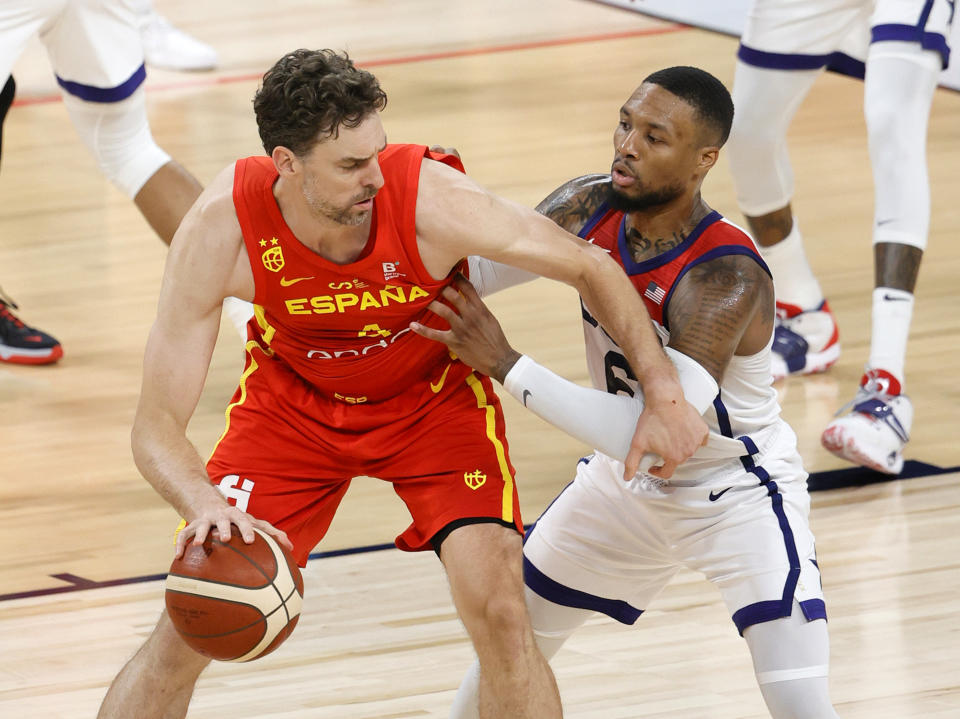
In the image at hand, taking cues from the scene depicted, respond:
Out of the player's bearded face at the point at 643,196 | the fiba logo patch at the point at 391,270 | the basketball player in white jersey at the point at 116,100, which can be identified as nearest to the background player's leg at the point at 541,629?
the fiba logo patch at the point at 391,270

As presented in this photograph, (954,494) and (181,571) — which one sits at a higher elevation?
(181,571)

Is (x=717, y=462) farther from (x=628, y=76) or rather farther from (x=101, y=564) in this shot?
(x=628, y=76)

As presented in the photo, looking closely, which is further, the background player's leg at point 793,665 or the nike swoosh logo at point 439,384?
the nike swoosh logo at point 439,384

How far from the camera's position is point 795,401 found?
18.2 feet

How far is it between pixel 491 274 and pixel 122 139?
2.37 meters

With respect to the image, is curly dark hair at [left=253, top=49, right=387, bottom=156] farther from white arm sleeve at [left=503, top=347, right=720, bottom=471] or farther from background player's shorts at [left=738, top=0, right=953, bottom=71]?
background player's shorts at [left=738, top=0, right=953, bottom=71]

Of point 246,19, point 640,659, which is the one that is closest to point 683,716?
point 640,659

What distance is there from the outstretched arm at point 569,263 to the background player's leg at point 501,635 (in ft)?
1.09

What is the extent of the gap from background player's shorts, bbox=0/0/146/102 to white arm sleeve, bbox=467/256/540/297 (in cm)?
225

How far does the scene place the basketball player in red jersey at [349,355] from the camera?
10.1ft

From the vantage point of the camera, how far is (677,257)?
324 cm

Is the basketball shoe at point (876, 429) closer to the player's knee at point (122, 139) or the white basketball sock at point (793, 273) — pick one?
the white basketball sock at point (793, 273)

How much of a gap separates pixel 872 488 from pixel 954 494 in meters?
0.24

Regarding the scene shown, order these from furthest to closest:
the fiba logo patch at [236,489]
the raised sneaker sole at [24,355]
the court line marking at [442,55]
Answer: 1. the court line marking at [442,55]
2. the raised sneaker sole at [24,355]
3. the fiba logo patch at [236,489]
